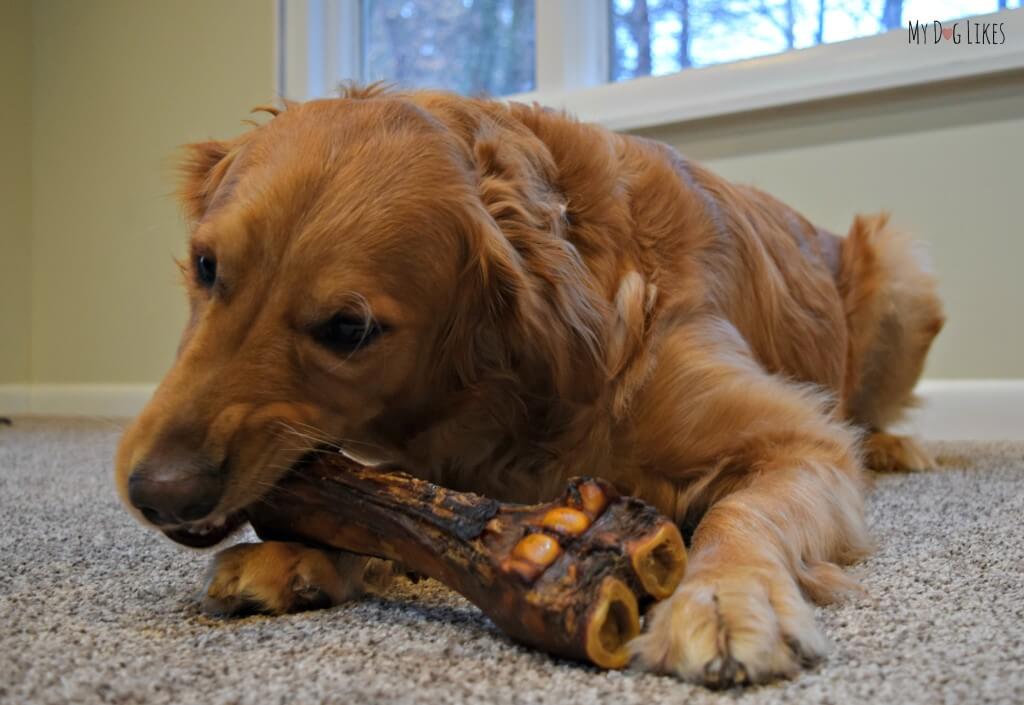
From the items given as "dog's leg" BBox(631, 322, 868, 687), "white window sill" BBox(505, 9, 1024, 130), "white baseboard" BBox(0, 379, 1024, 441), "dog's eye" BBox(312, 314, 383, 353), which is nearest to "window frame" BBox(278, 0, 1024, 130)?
"white window sill" BBox(505, 9, 1024, 130)

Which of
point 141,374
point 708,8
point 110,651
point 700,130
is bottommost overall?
point 141,374

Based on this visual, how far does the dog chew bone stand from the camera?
2.48 ft

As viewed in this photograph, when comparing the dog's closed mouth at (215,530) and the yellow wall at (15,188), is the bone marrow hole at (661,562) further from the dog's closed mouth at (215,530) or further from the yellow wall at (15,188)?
the yellow wall at (15,188)

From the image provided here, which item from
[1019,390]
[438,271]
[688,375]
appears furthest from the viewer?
[1019,390]

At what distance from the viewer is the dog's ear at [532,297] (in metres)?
1.11

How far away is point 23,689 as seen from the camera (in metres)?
0.69

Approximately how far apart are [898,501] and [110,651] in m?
1.26

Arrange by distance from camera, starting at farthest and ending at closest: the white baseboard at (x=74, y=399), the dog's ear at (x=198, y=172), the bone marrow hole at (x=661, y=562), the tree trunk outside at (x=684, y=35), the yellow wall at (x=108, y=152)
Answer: the white baseboard at (x=74, y=399), the yellow wall at (x=108, y=152), the tree trunk outside at (x=684, y=35), the dog's ear at (x=198, y=172), the bone marrow hole at (x=661, y=562)

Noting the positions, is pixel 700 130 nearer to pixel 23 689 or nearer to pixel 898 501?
pixel 898 501

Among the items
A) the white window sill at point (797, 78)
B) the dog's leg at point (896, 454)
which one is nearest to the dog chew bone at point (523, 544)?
the dog's leg at point (896, 454)

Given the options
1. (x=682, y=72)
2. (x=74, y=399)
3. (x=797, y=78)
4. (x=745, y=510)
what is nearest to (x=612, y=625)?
(x=745, y=510)

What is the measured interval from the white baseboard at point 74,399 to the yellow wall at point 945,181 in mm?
2579

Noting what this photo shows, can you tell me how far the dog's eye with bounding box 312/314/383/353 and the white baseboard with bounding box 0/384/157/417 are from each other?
306cm

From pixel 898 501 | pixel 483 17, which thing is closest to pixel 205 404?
pixel 898 501
